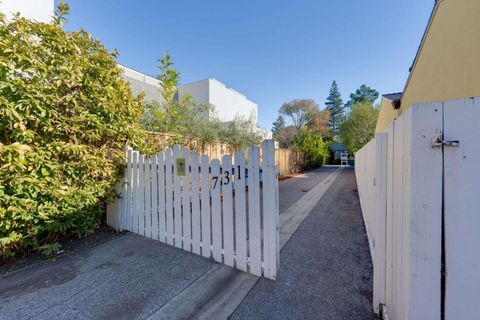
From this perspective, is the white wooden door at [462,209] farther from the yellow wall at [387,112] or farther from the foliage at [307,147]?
the foliage at [307,147]

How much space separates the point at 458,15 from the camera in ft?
8.98

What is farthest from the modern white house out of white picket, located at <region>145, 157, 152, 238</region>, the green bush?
white picket, located at <region>145, 157, 152, 238</region>

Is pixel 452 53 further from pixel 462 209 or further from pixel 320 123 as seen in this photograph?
pixel 320 123

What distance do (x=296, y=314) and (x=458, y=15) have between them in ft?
13.9

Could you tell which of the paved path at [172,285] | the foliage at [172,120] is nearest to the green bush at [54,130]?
the paved path at [172,285]

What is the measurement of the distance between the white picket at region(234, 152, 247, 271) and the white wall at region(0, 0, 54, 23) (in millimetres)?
5768

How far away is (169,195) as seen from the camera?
3.02m

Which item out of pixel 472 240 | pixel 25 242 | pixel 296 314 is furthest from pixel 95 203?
pixel 472 240

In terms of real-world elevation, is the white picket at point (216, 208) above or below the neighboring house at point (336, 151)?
below

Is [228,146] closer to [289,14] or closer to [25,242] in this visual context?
[25,242]

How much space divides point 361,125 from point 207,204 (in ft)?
67.6

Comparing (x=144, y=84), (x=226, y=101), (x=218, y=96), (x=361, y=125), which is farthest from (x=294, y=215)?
(x=226, y=101)

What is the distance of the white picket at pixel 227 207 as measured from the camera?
2.47 m

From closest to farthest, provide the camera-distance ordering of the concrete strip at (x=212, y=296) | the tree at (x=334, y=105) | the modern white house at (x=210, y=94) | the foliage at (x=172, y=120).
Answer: the concrete strip at (x=212, y=296) → the foliage at (x=172, y=120) → the modern white house at (x=210, y=94) → the tree at (x=334, y=105)
